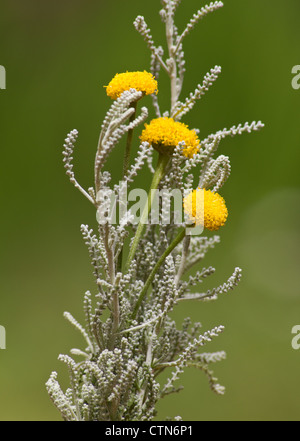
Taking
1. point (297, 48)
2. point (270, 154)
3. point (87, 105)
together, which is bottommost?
point (270, 154)

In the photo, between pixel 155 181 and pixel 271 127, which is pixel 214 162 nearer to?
pixel 155 181

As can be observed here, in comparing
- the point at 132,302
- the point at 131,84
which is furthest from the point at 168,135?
the point at 132,302

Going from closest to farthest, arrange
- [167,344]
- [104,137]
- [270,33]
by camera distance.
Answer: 1. [104,137]
2. [167,344]
3. [270,33]

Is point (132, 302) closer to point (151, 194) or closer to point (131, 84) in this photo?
point (151, 194)

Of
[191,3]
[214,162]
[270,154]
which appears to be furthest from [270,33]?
[214,162]

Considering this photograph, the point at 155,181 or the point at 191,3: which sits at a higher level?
the point at 191,3

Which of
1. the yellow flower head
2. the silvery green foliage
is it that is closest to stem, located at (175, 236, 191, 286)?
the silvery green foliage

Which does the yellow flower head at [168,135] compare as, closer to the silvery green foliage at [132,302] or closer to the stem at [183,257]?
the silvery green foliage at [132,302]
